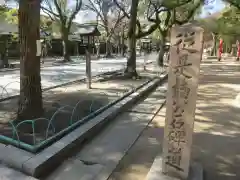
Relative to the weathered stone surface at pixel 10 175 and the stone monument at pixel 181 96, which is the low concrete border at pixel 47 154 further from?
the stone monument at pixel 181 96

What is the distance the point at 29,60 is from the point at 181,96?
3.24 metres

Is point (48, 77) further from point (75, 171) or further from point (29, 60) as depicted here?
point (75, 171)

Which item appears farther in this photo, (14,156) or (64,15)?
(64,15)

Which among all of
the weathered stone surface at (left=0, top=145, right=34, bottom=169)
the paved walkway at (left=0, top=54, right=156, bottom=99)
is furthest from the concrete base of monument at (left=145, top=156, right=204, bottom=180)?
the paved walkway at (left=0, top=54, right=156, bottom=99)

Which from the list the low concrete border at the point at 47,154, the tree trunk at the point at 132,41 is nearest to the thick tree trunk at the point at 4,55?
the tree trunk at the point at 132,41

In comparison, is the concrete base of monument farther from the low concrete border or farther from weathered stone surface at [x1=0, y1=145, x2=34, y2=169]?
weathered stone surface at [x1=0, y1=145, x2=34, y2=169]

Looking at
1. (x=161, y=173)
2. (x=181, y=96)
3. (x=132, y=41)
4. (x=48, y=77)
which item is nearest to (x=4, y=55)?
(x=48, y=77)

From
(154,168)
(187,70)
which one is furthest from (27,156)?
(187,70)

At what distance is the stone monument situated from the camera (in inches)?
117

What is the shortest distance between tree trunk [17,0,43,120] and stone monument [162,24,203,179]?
3.01m

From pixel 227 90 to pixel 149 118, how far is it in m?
5.94

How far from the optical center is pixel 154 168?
3.55 meters

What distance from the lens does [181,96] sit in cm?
312

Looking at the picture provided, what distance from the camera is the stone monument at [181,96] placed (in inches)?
117
